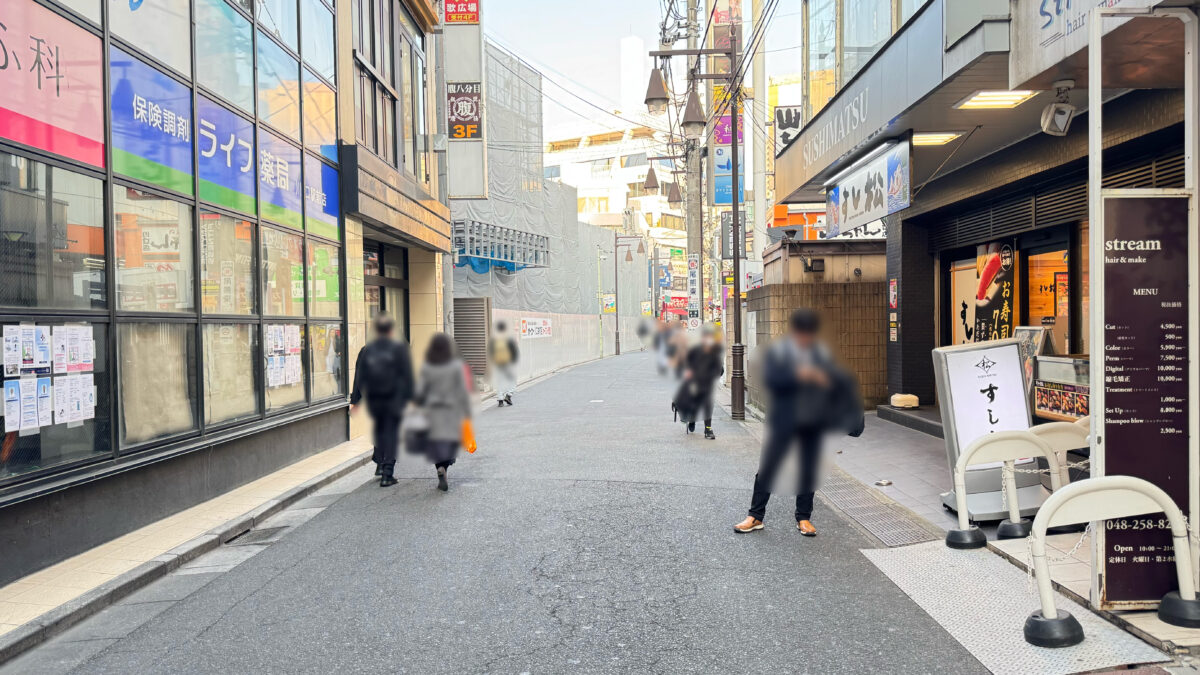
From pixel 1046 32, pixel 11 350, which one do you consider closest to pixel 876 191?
pixel 1046 32

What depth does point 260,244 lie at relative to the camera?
193cm

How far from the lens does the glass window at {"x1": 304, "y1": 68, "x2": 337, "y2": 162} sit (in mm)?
2195

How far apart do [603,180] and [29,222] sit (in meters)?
8.38

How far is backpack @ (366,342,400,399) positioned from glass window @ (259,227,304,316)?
3.63 feet

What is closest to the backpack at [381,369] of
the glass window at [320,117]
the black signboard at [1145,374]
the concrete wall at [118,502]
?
the glass window at [320,117]

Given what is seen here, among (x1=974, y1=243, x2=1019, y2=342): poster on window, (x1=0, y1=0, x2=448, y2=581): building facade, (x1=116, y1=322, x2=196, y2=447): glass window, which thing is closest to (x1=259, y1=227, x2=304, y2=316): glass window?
(x1=0, y1=0, x2=448, y2=581): building facade

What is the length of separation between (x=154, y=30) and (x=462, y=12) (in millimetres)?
9912

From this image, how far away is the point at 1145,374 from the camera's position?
683 centimetres

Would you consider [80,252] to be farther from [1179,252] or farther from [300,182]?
[1179,252]

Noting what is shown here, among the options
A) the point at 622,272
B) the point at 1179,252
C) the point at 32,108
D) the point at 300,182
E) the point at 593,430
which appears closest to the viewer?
the point at 300,182

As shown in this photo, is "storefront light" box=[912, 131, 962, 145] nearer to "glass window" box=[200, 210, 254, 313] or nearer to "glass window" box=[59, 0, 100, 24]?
"glass window" box=[200, 210, 254, 313]

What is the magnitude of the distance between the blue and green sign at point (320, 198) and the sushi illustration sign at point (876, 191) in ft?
4.37

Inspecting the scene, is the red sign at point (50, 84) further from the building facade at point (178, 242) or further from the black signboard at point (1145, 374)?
the black signboard at point (1145, 374)

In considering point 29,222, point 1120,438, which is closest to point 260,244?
point 1120,438
